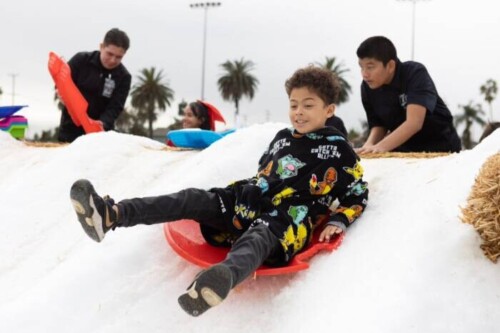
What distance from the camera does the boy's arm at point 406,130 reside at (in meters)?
3.80

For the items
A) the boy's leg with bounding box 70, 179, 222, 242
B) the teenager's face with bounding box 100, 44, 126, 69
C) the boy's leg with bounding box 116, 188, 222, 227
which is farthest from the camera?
the teenager's face with bounding box 100, 44, 126, 69

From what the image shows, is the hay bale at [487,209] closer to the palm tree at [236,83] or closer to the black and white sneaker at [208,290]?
the black and white sneaker at [208,290]

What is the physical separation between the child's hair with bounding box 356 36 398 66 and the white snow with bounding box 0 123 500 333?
89 centimetres

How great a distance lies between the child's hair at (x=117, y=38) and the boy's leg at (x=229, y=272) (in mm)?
3496

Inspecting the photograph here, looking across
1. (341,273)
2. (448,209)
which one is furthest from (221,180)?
(448,209)

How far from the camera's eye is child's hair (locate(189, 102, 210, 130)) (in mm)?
5754

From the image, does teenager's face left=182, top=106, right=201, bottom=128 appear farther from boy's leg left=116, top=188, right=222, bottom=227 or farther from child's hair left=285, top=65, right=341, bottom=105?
boy's leg left=116, top=188, right=222, bottom=227

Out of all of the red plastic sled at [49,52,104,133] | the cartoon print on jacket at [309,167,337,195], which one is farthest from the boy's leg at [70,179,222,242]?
the red plastic sled at [49,52,104,133]

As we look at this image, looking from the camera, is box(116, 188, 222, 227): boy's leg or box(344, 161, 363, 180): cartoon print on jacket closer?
box(116, 188, 222, 227): boy's leg

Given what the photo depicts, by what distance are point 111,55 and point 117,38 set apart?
0.77 feet

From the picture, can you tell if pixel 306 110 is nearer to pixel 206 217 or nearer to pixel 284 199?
pixel 284 199

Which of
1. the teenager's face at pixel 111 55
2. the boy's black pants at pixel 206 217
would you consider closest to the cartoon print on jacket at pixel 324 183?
the boy's black pants at pixel 206 217

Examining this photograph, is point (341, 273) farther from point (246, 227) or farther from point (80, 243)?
point (80, 243)

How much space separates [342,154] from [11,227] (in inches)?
87.1
